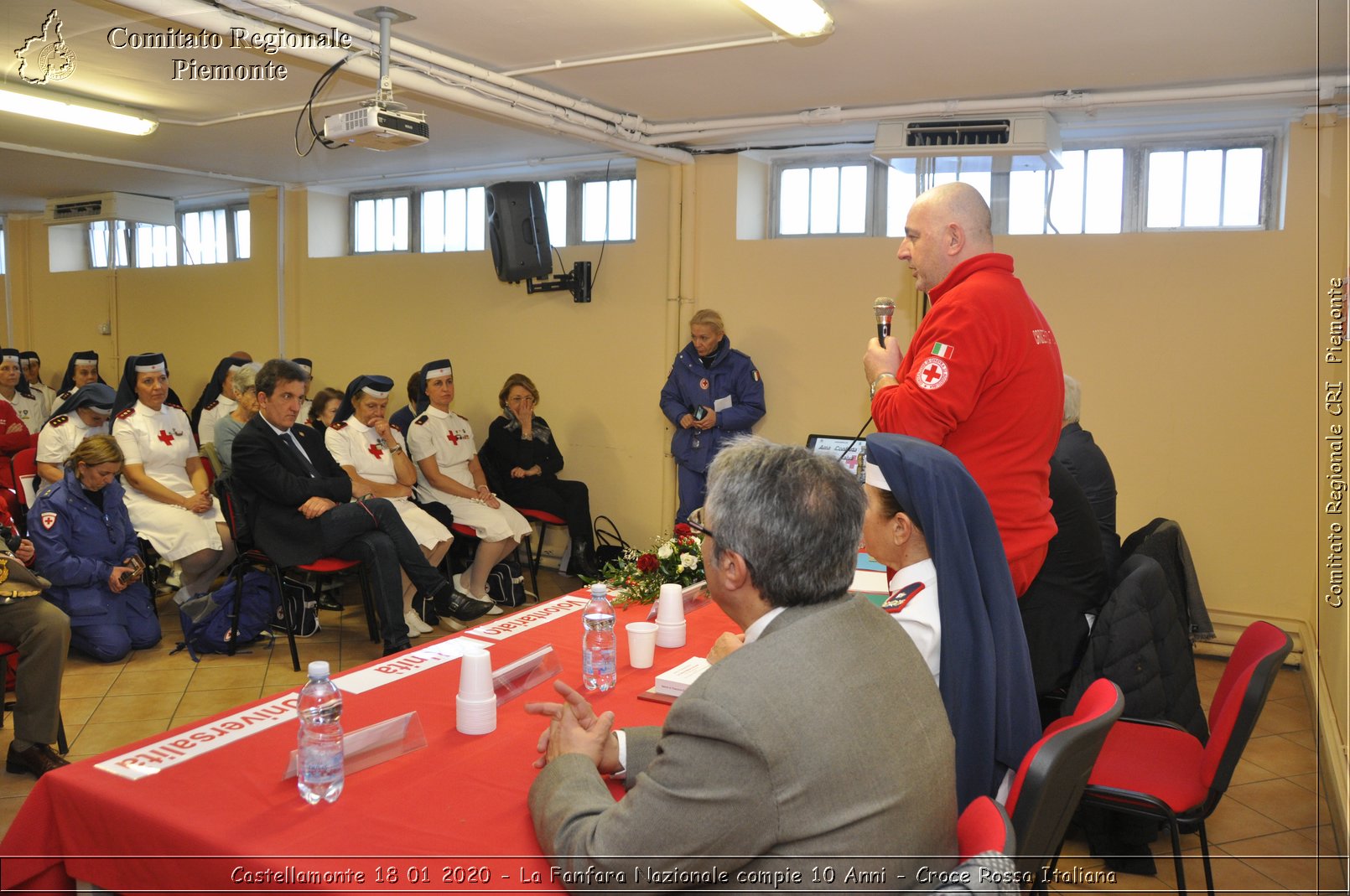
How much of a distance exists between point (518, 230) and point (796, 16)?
3.34 meters

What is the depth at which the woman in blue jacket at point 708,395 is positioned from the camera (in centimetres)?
604

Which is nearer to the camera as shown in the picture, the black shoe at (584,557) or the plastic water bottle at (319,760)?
the plastic water bottle at (319,760)

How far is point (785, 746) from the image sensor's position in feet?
4.00

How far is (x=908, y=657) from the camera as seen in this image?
141cm

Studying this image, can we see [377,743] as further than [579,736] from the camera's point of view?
Yes

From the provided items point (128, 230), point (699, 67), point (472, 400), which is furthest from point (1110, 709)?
point (128, 230)

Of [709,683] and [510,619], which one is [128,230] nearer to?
[510,619]

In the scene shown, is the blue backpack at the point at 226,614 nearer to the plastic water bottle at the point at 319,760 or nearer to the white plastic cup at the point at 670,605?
the white plastic cup at the point at 670,605

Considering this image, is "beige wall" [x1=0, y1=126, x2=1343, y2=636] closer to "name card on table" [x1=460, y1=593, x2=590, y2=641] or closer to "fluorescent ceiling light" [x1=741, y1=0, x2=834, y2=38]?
"fluorescent ceiling light" [x1=741, y1=0, x2=834, y2=38]

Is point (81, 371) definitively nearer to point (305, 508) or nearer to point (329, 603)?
point (329, 603)

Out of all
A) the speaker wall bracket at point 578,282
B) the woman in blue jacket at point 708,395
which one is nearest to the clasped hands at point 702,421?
the woman in blue jacket at point 708,395

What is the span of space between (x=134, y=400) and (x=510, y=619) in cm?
394

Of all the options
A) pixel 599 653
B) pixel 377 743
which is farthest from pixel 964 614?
pixel 377 743

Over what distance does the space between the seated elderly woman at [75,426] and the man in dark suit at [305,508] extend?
1.36 m
